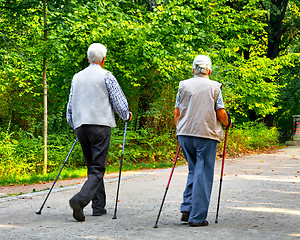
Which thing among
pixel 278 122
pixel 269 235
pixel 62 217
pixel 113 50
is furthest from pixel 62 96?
pixel 278 122

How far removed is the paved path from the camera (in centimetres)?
480

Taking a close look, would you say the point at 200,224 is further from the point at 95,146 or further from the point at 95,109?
the point at 95,109

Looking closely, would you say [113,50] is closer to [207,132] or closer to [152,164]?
[152,164]

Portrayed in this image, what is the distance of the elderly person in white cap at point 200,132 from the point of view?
5207 mm

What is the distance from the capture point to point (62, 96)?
13406mm

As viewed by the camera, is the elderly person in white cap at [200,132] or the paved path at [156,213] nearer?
the paved path at [156,213]

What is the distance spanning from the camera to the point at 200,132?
525 centimetres

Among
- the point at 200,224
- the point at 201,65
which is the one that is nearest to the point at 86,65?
the point at 201,65

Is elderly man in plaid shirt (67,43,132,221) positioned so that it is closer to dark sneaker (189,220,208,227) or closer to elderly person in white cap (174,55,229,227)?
elderly person in white cap (174,55,229,227)

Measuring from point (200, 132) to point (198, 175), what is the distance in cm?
48

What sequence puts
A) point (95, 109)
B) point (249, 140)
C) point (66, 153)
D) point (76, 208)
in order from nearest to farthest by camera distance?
point (76, 208)
point (95, 109)
point (66, 153)
point (249, 140)

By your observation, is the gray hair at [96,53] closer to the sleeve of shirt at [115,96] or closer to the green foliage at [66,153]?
the sleeve of shirt at [115,96]

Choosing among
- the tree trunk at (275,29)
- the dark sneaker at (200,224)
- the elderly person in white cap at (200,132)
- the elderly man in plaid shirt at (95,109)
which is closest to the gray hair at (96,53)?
the elderly man in plaid shirt at (95,109)

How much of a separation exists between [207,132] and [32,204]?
9.46 ft
